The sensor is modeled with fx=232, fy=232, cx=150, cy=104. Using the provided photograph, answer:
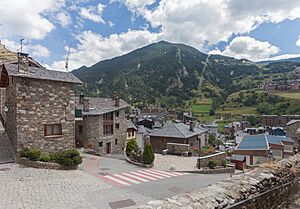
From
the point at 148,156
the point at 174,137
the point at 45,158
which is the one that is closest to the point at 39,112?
the point at 45,158

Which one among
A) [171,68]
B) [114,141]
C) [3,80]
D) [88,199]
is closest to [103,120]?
[114,141]

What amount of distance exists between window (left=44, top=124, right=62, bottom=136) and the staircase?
8.97ft

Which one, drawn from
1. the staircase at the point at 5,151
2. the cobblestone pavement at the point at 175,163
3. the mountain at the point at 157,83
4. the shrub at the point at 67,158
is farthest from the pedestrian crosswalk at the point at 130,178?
the mountain at the point at 157,83

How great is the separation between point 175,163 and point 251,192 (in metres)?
18.1

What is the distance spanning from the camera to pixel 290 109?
105 metres

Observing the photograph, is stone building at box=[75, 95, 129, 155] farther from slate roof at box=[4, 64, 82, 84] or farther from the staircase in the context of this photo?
the staircase

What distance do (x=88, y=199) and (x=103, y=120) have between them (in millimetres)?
20987

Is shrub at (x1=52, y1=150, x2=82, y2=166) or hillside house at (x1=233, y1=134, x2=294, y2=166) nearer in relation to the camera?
shrub at (x1=52, y1=150, x2=82, y2=166)

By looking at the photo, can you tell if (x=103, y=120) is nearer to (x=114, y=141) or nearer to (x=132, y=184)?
(x=114, y=141)

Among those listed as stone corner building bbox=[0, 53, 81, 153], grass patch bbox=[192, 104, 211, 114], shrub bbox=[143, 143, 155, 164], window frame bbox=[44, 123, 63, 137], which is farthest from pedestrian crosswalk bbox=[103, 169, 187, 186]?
grass patch bbox=[192, 104, 211, 114]

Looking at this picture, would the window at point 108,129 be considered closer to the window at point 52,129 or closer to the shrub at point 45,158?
the window at point 52,129

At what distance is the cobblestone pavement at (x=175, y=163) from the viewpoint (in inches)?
814

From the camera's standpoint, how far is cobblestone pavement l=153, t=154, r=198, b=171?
67.9ft

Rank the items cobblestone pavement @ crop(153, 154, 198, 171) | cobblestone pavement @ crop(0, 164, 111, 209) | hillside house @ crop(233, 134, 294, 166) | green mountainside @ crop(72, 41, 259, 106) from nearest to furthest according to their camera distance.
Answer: cobblestone pavement @ crop(0, 164, 111, 209) → cobblestone pavement @ crop(153, 154, 198, 171) → hillside house @ crop(233, 134, 294, 166) → green mountainside @ crop(72, 41, 259, 106)
